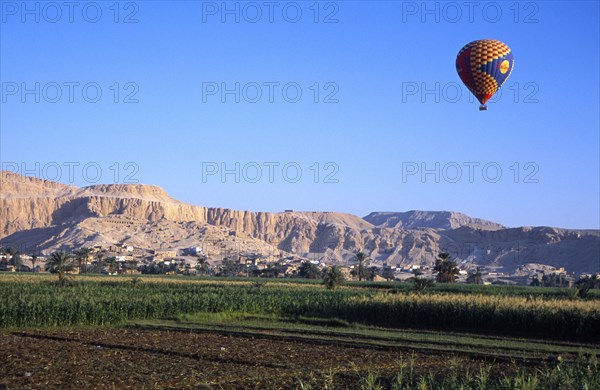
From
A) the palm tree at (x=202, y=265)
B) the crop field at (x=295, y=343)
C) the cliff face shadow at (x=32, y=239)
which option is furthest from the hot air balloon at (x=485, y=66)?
the cliff face shadow at (x=32, y=239)

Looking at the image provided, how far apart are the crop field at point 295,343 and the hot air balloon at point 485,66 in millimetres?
10092

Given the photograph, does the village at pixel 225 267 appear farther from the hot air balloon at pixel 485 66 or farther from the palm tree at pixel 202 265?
the hot air balloon at pixel 485 66

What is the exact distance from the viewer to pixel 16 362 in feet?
58.8

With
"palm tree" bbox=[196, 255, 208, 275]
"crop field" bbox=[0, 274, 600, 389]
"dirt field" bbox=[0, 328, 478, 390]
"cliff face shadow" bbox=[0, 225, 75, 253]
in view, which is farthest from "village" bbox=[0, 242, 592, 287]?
"dirt field" bbox=[0, 328, 478, 390]

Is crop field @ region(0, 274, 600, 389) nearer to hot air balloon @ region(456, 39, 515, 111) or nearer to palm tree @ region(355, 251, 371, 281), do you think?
hot air balloon @ region(456, 39, 515, 111)

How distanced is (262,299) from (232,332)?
1349 cm

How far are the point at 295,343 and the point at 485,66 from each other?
57.2ft

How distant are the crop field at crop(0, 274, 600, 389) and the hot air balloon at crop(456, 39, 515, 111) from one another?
1009 centimetres

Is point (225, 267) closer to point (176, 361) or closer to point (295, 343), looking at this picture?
point (295, 343)

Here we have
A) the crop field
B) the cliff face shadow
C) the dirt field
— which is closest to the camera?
the crop field

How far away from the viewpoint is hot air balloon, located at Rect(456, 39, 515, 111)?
3453cm

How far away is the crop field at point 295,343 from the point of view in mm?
15125

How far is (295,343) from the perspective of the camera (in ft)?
79.1

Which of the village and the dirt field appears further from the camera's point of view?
the village
